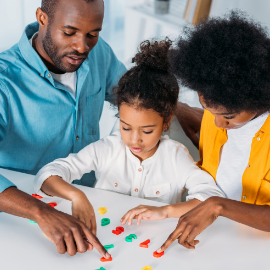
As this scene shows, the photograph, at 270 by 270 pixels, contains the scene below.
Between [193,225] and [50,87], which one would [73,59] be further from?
[193,225]

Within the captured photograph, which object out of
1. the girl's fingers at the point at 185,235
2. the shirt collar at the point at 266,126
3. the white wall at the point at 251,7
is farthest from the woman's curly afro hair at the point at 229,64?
the white wall at the point at 251,7

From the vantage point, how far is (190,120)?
157 centimetres

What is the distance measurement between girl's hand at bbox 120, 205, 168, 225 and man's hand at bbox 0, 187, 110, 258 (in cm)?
16

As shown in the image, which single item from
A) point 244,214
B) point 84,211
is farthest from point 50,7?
point 244,214

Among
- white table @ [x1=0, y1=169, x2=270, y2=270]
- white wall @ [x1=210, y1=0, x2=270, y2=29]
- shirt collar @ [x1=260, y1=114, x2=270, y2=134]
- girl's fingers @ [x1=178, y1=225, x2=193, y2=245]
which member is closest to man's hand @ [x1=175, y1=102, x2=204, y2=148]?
shirt collar @ [x1=260, y1=114, x2=270, y2=134]

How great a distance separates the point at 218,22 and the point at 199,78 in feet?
0.59

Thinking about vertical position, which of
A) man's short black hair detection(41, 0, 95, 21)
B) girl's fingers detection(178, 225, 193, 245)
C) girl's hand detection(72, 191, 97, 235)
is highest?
man's short black hair detection(41, 0, 95, 21)

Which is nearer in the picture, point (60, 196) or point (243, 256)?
point (243, 256)

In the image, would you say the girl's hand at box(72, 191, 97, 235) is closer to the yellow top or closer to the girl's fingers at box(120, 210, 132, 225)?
the girl's fingers at box(120, 210, 132, 225)

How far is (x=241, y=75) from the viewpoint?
93 centimetres

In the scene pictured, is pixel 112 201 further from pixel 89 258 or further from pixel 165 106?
pixel 165 106

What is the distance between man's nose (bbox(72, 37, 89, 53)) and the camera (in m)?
1.35

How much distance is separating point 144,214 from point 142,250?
132 millimetres

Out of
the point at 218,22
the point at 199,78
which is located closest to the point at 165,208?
A: the point at 199,78
